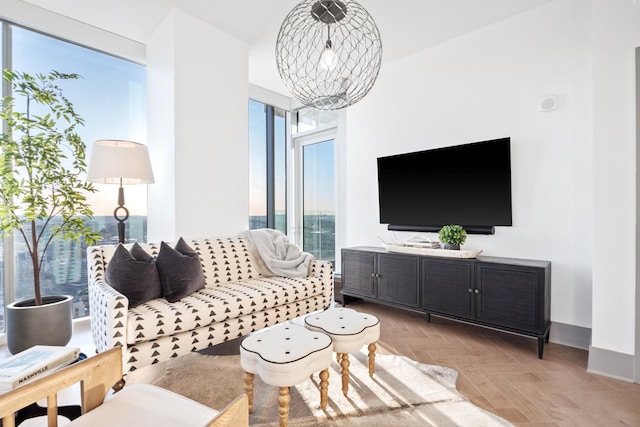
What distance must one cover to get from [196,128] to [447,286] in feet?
8.90

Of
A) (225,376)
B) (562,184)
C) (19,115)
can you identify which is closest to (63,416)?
(225,376)

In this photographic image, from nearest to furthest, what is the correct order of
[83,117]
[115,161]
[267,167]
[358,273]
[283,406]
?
[283,406] → [115,161] → [83,117] → [358,273] → [267,167]

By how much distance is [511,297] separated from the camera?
2.46 metres

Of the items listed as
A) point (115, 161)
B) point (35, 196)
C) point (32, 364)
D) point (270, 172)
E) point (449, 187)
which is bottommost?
point (32, 364)

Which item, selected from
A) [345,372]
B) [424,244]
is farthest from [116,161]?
[424,244]

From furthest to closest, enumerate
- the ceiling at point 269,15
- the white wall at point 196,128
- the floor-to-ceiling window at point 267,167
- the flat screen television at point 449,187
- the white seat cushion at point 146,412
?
the floor-to-ceiling window at point 267,167 < the white wall at point 196,128 < the flat screen television at point 449,187 < the ceiling at point 269,15 < the white seat cushion at point 146,412

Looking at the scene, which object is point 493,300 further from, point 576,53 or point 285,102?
point 285,102

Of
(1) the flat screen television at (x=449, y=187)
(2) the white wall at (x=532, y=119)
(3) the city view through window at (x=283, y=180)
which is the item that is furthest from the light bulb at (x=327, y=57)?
(3) the city view through window at (x=283, y=180)

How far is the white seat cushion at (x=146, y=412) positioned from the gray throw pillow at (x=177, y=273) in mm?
1159

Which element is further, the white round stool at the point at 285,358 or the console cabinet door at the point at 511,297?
the console cabinet door at the point at 511,297

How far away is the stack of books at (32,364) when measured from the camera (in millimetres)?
1084

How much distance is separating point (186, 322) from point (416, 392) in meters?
1.40

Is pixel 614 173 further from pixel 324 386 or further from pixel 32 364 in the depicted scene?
pixel 32 364

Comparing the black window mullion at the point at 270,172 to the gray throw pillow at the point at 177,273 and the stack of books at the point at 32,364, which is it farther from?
the stack of books at the point at 32,364
